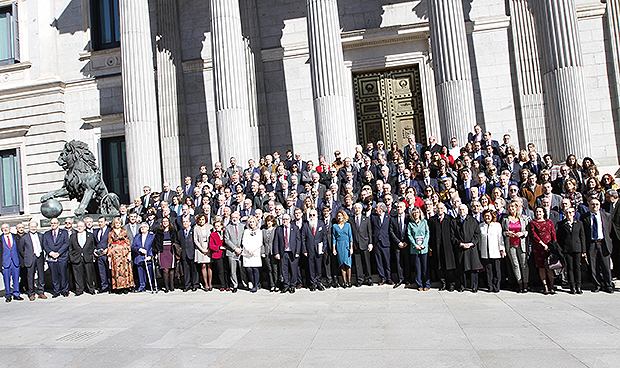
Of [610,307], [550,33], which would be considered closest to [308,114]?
[550,33]

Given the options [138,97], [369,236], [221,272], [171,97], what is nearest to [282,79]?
[171,97]

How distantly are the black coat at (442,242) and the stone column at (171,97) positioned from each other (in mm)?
12721

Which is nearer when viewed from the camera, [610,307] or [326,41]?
[610,307]

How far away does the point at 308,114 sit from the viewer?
776 inches

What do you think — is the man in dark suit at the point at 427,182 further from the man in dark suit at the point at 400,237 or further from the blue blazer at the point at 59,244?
the blue blazer at the point at 59,244

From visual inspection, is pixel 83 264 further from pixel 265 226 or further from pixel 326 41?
pixel 326 41

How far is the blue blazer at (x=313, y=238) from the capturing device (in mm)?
10484

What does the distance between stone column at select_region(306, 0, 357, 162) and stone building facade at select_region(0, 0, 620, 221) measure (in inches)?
1.7

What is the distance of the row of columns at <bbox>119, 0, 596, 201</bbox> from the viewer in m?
14.9

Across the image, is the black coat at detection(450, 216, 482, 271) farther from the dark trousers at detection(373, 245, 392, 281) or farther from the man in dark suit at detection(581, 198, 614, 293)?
the man in dark suit at detection(581, 198, 614, 293)

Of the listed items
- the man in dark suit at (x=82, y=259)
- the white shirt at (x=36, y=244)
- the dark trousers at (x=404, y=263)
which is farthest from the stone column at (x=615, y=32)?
the white shirt at (x=36, y=244)

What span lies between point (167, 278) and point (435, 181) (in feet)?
21.4

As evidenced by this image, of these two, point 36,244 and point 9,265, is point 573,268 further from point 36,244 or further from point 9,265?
point 9,265

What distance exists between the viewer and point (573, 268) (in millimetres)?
9188
